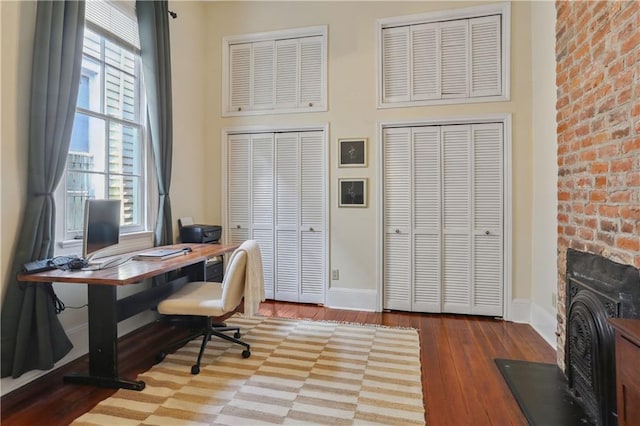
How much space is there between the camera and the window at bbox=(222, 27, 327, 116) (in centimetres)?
387

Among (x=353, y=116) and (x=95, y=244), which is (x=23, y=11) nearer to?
(x=95, y=244)

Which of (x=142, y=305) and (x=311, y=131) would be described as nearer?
(x=142, y=305)

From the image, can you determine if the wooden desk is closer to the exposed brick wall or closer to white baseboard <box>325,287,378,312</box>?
white baseboard <box>325,287,378,312</box>

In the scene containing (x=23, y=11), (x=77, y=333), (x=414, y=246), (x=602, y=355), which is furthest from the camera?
(x=414, y=246)

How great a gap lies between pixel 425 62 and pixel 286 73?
1.54m

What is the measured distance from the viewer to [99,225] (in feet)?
7.50

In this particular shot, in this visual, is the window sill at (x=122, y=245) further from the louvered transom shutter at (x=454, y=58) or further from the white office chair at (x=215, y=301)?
the louvered transom shutter at (x=454, y=58)

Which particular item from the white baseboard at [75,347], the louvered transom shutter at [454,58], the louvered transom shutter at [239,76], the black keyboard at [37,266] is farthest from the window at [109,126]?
the louvered transom shutter at [454,58]

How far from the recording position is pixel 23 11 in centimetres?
217

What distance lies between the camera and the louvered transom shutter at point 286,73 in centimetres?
394

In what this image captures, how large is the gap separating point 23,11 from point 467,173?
12.2 feet

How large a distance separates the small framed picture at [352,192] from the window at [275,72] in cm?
86

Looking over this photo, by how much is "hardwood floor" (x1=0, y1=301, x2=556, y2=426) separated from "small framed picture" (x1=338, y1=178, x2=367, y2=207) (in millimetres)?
1166

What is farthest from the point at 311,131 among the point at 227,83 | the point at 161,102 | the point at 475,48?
the point at 475,48
